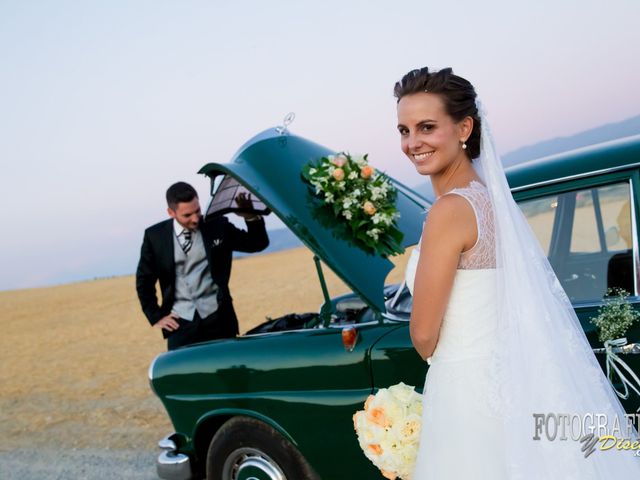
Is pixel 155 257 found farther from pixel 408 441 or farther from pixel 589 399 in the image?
pixel 589 399

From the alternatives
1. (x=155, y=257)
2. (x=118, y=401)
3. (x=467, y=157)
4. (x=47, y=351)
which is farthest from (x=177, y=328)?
(x=47, y=351)

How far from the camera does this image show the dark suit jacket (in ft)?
15.2

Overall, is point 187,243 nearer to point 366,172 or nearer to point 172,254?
point 172,254

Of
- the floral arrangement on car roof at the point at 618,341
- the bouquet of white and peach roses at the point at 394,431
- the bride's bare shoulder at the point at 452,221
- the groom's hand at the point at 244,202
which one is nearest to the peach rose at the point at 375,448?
the bouquet of white and peach roses at the point at 394,431

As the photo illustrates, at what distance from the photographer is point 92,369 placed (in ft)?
34.9

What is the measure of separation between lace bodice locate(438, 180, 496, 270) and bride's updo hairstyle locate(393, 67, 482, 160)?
11.6 inches

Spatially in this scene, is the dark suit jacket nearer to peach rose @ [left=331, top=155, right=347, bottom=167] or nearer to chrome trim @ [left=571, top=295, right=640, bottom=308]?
peach rose @ [left=331, top=155, right=347, bottom=167]

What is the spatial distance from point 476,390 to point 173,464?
8.38 feet

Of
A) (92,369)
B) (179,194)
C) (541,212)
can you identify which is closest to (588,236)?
(541,212)

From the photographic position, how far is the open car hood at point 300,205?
10.3 feet

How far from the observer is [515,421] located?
2.01 metres

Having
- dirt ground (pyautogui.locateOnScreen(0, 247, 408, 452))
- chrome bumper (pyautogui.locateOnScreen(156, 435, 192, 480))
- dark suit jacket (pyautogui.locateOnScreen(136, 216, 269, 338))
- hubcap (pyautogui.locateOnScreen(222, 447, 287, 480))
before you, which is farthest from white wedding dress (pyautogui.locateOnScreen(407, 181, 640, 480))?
dirt ground (pyautogui.locateOnScreen(0, 247, 408, 452))

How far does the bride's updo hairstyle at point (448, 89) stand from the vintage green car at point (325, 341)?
1.07 meters

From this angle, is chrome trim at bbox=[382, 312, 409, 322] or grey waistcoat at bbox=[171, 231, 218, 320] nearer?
chrome trim at bbox=[382, 312, 409, 322]
